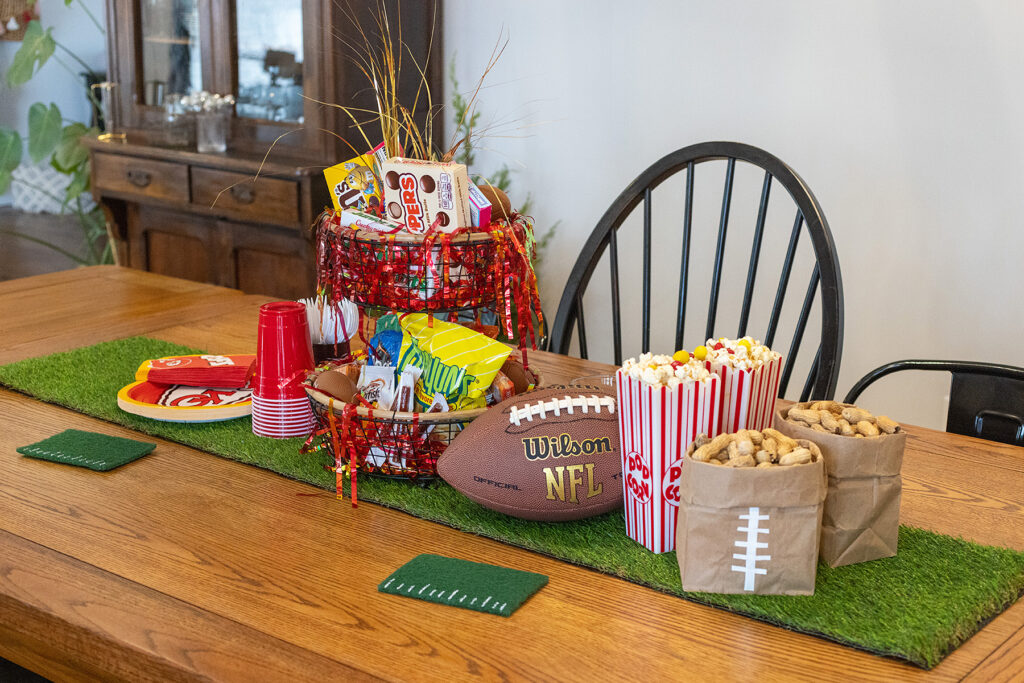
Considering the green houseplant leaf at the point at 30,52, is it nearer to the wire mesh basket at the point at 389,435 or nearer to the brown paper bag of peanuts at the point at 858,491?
the wire mesh basket at the point at 389,435

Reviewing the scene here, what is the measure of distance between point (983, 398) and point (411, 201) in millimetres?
791

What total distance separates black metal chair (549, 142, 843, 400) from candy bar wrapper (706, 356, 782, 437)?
0.50 metres

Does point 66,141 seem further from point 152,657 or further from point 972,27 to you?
point 152,657

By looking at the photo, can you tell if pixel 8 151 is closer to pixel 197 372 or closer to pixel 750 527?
pixel 197 372

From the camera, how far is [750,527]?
0.77 metres

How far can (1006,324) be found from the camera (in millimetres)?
2365

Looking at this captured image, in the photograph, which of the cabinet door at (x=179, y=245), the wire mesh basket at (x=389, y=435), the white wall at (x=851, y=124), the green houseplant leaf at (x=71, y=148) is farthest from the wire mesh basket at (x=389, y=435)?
the green houseplant leaf at (x=71, y=148)

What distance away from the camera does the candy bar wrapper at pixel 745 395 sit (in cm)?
83

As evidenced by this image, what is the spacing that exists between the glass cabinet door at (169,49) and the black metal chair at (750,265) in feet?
6.15

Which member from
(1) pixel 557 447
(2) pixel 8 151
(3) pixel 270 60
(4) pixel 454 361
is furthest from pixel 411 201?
(2) pixel 8 151

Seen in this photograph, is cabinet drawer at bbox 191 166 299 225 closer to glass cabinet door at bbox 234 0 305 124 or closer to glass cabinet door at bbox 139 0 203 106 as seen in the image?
glass cabinet door at bbox 234 0 305 124

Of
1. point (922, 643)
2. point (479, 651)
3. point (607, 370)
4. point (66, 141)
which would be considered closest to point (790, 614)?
point (922, 643)

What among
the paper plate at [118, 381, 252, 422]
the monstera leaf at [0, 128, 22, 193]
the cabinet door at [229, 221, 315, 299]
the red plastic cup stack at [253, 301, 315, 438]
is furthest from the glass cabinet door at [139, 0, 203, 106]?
the red plastic cup stack at [253, 301, 315, 438]

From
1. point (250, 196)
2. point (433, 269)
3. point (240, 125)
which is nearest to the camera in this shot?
point (433, 269)
